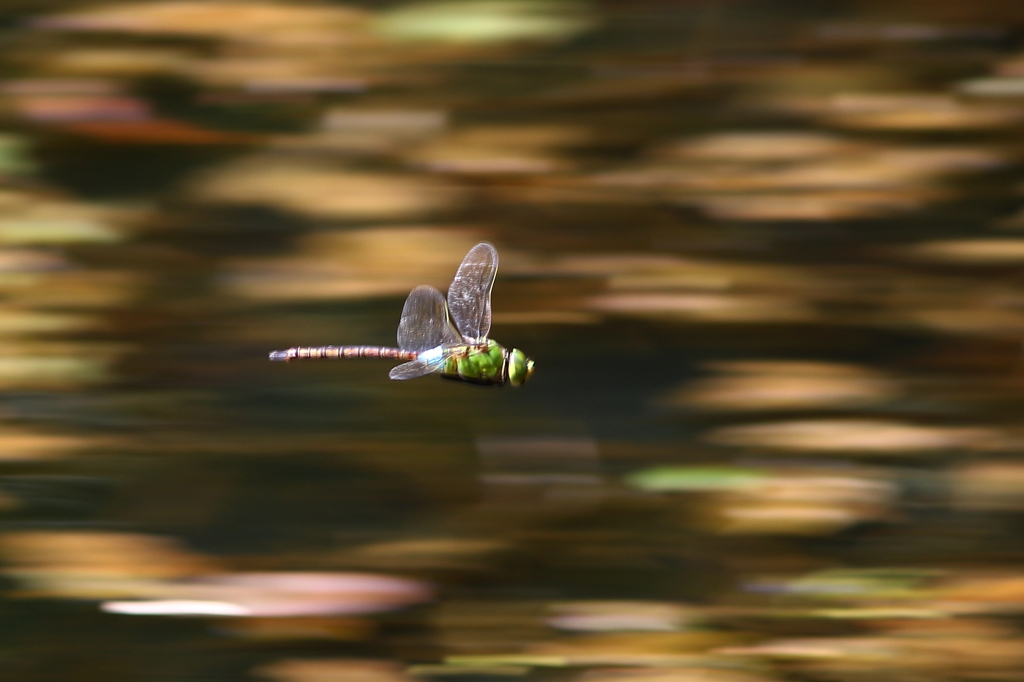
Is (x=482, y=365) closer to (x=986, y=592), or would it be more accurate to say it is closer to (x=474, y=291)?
(x=474, y=291)

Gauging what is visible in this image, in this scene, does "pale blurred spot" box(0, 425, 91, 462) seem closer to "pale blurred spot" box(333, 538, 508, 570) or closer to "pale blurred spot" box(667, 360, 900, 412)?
"pale blurred spot" box(333, 538, 508, 570)

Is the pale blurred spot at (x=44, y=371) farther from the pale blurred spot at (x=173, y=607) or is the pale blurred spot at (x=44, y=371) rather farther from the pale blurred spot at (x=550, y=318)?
the pale blurred spot at (x=550, y=318)

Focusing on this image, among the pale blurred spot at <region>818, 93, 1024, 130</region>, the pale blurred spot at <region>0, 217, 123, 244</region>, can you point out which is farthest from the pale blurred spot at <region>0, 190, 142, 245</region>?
the pale blurred spot at <region>818, 93, 1024, 130</region>

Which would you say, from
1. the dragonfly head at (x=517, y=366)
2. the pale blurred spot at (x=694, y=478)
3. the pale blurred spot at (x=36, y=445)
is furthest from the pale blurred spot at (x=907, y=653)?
the pale blurred spot at (x=36, y=445)

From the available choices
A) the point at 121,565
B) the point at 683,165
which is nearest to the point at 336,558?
the point at 121,565

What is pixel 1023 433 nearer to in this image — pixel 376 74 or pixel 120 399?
pixel 376 74

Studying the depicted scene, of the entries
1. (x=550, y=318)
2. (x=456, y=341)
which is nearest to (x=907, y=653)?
(x=550, y=318)
